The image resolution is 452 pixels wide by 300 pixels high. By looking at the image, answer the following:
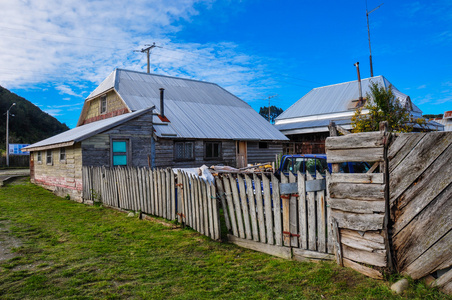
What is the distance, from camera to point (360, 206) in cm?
435

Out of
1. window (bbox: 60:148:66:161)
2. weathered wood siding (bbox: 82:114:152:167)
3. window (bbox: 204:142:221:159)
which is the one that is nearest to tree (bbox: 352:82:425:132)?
window (bbox: 204:142:221:159)

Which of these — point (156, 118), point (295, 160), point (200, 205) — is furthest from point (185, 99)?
point (200, 205)

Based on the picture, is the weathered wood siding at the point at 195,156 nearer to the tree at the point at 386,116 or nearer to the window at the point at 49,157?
the window at the point at 49,157

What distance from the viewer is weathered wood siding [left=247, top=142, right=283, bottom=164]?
22562 mm

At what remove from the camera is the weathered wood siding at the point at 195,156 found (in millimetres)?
17312

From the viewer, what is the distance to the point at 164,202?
8484 mm

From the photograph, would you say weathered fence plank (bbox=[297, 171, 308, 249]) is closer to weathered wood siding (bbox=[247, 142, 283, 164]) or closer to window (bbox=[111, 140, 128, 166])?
window (bbox=[111, 140, 128, 166])

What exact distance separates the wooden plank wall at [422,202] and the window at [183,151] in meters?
15.3

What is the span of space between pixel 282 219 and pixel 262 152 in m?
18.1

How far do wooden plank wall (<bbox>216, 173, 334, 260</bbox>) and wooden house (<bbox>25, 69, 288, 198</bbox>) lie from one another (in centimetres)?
996

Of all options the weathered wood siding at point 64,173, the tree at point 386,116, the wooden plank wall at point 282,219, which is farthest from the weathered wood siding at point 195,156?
the wooden plank wall at point 282,219

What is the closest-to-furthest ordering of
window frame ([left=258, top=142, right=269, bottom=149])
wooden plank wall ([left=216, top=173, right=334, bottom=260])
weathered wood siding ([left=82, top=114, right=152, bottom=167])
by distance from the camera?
wooden plank wall ([left=216, top=173, right=334, bottom=260])
weathered wood siding ([left=82, top=114, right=152, bottom=167])
window frame ([left=258, top=142, right=269, bottom=149])

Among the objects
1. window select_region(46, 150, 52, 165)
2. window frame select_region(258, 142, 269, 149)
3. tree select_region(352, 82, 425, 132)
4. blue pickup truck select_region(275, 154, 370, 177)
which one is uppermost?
tree select_region(352, 82, 425, 132)

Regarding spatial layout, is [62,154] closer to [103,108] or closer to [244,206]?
[103,108]
